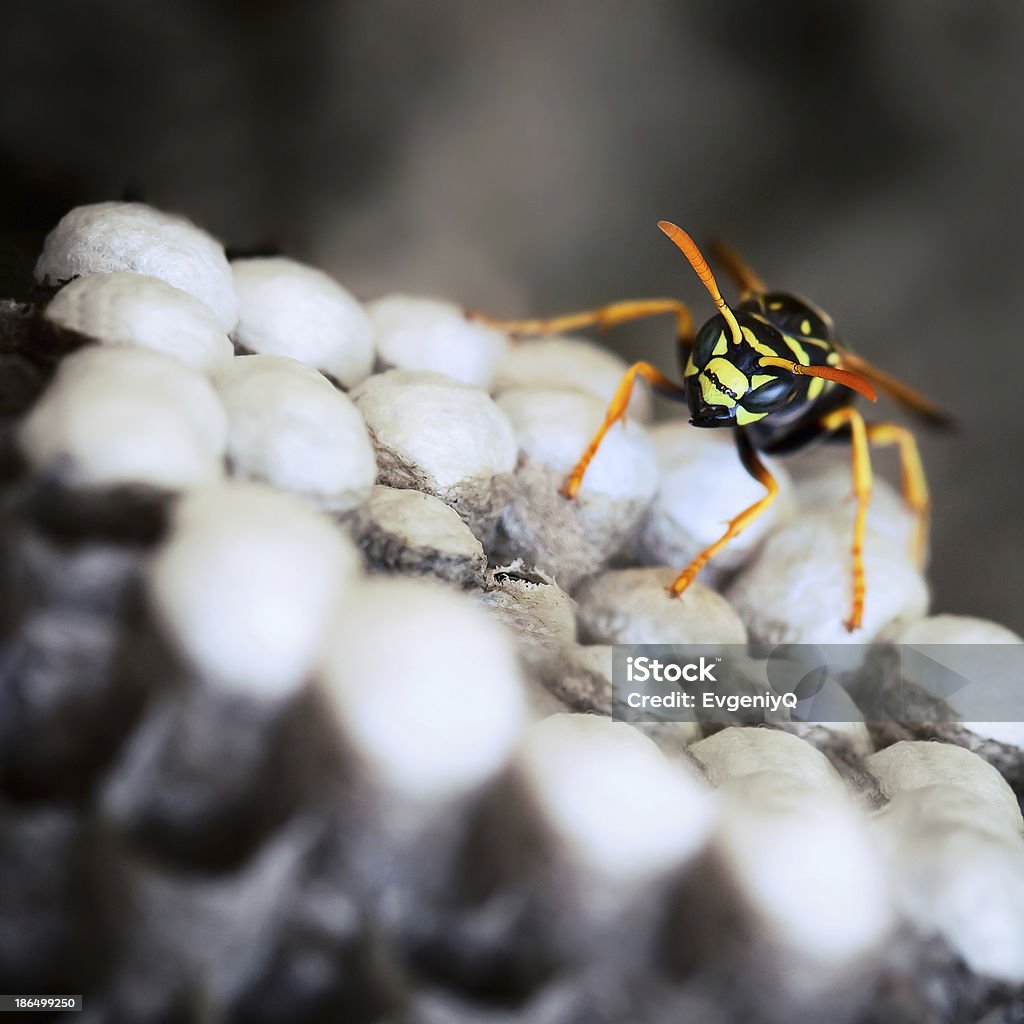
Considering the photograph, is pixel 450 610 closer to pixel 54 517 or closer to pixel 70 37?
pixel 54 517

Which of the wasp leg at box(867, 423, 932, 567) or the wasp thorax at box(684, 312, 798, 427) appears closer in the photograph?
the wasp thorax at box(684, 312, 798, 427)

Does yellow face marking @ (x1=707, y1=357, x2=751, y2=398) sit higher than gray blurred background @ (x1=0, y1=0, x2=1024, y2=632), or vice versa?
gray blurred background @ (x1=0, y1=0, x2=1024, y2=632)

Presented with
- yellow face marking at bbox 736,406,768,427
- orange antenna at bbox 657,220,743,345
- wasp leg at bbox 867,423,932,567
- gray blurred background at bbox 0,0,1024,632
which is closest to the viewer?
orange antenna at bbox 657,220,743,345

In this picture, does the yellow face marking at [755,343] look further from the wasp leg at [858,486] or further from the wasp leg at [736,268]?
the wasp leg at [736,268]

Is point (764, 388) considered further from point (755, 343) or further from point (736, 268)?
point (736, 268)

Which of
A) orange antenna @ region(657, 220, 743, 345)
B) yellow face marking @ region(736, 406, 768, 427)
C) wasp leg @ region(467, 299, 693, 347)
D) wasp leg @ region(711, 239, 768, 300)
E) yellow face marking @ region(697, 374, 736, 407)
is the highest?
wasp leg @ region(711, 239, 768, 300)

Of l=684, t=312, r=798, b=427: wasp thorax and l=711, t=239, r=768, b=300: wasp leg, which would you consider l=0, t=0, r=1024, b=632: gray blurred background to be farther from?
l=684, t=312, r=798, b=427: wasp thorax

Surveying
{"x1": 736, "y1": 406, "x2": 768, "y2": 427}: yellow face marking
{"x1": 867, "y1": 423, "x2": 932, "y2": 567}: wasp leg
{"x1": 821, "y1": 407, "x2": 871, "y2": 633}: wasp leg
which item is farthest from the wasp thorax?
{"x1": 867, "y1": 423, "x2": 932, "y2": 567}: wasp leg

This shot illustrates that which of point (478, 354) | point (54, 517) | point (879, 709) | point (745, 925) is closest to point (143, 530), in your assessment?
point (54, 517)
